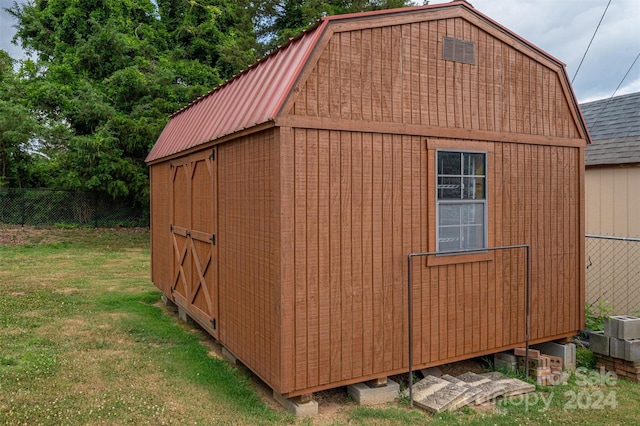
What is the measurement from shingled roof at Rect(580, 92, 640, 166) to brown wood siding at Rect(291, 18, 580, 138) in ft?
8.68

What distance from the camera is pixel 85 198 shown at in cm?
1886

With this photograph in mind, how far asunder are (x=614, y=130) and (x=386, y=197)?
22.4 feet

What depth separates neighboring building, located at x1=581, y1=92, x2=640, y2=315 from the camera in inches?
306

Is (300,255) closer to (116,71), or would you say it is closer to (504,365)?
(504,365)

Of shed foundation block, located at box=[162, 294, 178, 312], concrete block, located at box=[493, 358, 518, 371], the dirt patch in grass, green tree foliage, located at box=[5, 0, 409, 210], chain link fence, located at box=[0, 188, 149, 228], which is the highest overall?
green tree foliage, located at box=[5, 0, 409, 210]

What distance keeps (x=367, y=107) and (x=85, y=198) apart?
1710 cm

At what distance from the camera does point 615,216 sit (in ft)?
26.6

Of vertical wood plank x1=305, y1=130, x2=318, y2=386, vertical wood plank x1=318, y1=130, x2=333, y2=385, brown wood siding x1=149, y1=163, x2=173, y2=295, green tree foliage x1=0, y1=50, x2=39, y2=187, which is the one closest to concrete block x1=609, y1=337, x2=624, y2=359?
vertical wood plank x1=318, y1=130, x2=333, y2=385

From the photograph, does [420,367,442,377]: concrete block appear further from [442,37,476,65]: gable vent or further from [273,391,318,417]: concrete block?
[442,37,476,65]: gable vent

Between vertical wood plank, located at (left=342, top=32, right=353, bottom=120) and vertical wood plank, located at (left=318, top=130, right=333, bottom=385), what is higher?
vertical wood plank, located at (left=342, top=32, right=353, bottom=120)

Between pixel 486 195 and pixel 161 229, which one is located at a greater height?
pixel 486 195

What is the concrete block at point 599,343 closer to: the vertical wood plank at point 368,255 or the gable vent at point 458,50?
the vertical wood plank at point 368,255

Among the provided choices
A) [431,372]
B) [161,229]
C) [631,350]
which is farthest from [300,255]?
[161,229]

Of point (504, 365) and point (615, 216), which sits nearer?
point (504, 365)
